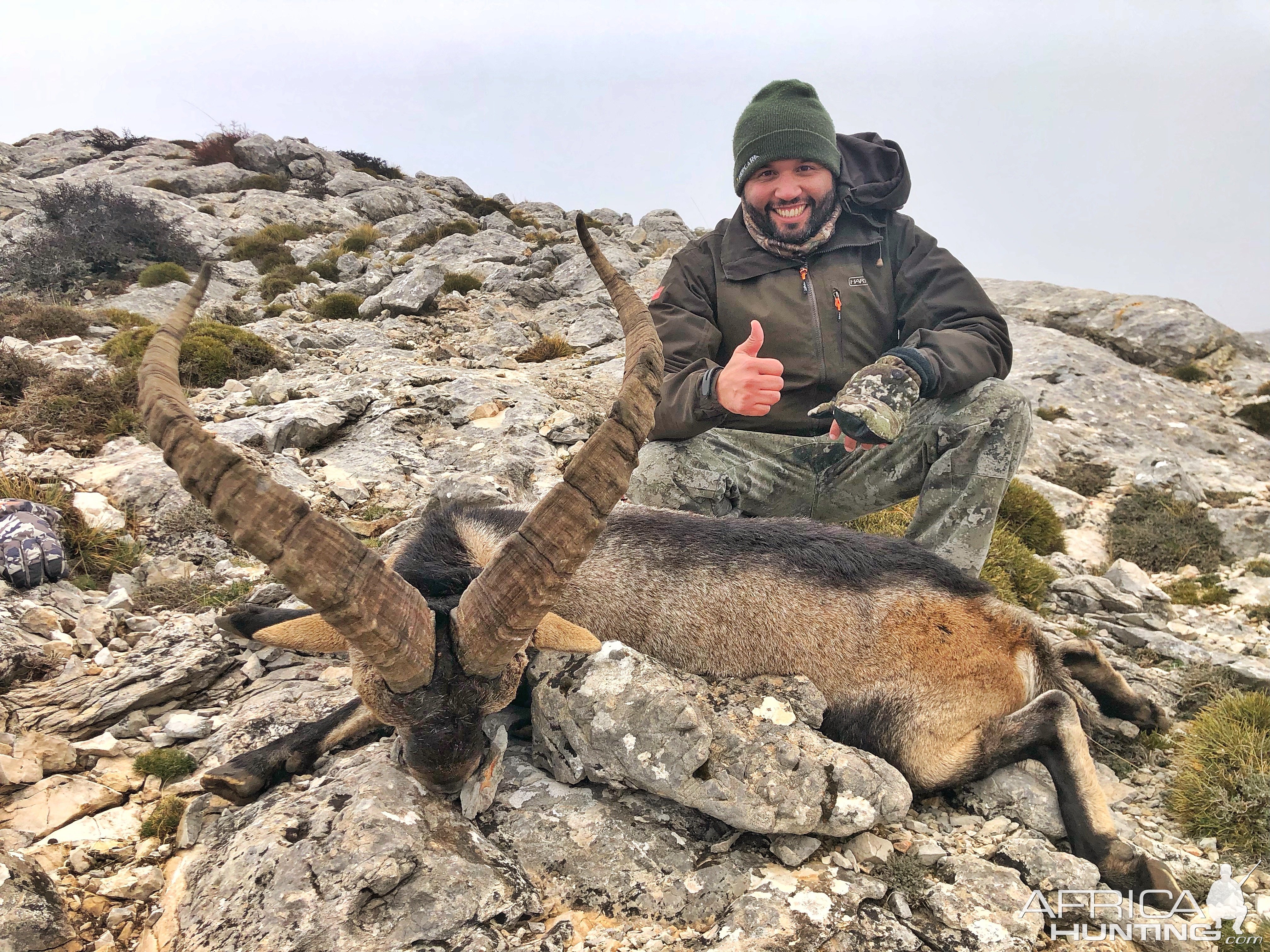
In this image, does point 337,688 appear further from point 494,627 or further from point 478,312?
point 478,312

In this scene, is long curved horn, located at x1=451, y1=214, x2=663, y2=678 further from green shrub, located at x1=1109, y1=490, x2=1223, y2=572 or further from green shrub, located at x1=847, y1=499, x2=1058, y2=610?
green shrub, located at x1=1109, y1=490, x2=1223, y2=572

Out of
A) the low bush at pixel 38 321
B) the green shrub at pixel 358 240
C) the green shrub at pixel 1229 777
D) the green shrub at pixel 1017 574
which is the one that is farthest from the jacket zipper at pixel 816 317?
the green shrub at pixel 358 240

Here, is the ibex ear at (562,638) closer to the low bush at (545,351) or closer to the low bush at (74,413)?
the low bush at (74,413)

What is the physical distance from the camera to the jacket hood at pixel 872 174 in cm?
563

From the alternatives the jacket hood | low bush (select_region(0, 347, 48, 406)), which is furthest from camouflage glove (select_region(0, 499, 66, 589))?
the jacket hood

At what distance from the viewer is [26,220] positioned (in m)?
24.6

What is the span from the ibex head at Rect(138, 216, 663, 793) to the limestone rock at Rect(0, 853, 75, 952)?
144 cm

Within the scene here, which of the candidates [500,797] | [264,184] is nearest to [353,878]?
[500,797]

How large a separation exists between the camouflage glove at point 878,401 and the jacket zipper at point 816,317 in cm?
60

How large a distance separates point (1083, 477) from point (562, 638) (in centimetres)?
1109

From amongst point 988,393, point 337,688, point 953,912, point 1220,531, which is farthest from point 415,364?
point 1220,531

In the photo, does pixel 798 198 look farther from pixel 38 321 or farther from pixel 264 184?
pixel 264 184

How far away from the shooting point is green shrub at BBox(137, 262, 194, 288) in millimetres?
21000

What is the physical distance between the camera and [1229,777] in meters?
3.71
